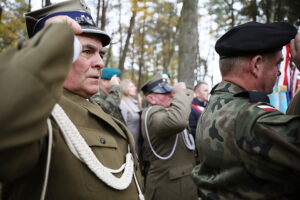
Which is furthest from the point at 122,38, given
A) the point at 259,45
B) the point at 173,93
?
the point at 259,45

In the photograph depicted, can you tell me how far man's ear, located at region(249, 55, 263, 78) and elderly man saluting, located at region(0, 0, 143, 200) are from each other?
923 millimetres

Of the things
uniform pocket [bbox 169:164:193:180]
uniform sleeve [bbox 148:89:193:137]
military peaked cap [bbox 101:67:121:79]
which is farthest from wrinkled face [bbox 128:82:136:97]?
uniform pocket [bbox 169:164:193:180]

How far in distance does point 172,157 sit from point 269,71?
2.16 metres

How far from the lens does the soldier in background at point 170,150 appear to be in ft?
11.6

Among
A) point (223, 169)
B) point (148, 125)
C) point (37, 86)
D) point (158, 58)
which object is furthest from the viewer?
point (158, 58)

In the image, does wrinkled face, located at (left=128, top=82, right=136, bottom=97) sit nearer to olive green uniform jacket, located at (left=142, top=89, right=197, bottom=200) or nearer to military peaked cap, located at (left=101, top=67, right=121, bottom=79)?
military peaked cap, located at (left=101, top=67, right=121, bottom=79)

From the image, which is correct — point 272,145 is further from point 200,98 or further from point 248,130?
point 200,98

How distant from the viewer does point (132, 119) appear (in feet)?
13.8

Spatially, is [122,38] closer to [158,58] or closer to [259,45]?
[158,58]

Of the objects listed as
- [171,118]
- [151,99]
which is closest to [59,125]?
[171,118]

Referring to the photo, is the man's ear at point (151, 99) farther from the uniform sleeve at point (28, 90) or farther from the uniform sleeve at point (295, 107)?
the uniform sleeve at point (28, 90)

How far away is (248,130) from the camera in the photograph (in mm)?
1455

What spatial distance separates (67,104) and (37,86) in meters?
0.70

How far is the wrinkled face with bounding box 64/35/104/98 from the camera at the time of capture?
1.72m
